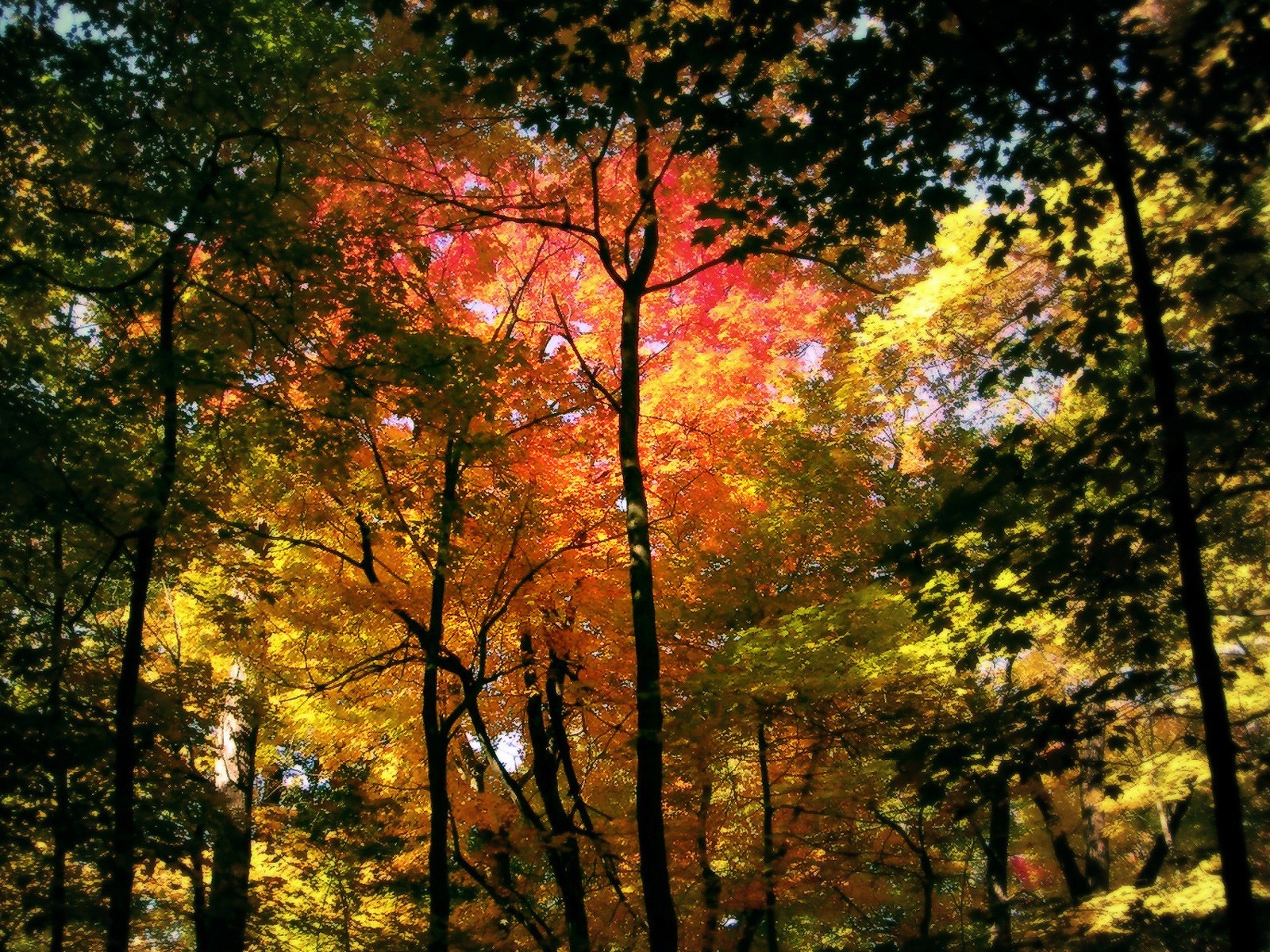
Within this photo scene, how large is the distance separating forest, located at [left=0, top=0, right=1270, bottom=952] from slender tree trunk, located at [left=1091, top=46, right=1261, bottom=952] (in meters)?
0.02

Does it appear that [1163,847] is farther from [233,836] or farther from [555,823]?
[233,836]

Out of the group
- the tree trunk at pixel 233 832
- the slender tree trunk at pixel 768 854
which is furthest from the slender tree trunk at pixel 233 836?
the slender tree trunk at pixel 768 854

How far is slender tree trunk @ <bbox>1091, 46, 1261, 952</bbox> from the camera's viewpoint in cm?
365

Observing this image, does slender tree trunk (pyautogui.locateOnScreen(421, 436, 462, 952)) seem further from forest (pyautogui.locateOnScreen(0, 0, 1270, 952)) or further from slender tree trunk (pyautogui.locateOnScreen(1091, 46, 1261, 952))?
slender tree trunk (pyautogui.locateOnScreen(1091, 46, 1261, 952))

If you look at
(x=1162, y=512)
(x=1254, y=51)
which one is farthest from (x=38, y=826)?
(x=1254, y=51)

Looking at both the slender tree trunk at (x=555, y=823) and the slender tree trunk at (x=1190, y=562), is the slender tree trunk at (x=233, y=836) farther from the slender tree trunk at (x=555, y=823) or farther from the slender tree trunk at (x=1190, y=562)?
the slender tree trunk at (x=1190, y=562)

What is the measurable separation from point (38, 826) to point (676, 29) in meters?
5.68

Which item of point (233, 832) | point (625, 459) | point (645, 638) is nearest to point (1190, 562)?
point (645, 638)

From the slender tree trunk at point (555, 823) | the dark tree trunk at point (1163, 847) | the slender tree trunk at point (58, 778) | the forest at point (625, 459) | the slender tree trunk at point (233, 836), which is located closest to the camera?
the forest at point (625, 459)

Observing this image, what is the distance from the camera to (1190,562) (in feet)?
12.8

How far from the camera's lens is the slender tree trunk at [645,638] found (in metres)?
6.51

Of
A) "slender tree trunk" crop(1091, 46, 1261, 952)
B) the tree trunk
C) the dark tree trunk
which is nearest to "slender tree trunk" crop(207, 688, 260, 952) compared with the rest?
the tree trunk

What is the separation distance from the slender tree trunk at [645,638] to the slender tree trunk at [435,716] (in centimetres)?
175

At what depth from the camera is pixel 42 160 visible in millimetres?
7012
